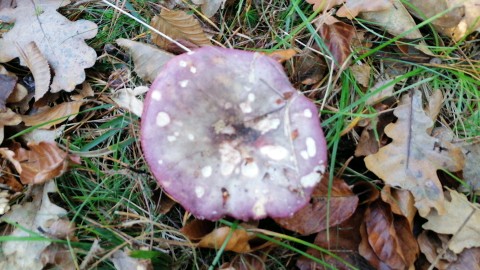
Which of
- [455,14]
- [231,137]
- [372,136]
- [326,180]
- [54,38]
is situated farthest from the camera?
[54,38]

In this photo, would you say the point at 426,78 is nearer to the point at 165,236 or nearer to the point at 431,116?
the point at 431,116

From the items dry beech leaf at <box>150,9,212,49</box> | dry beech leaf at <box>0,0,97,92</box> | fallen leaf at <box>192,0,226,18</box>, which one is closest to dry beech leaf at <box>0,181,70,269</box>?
dry beech leaf at <box>0,0,97,92</box>

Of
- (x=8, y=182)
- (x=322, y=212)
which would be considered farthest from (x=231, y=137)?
(x=8, y=182)

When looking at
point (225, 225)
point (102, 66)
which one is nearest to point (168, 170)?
point (225, 225)

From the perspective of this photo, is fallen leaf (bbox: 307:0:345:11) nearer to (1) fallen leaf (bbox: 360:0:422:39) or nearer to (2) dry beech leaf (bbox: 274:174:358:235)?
(1) fallen leaf (bbox: 360:0:422:39)

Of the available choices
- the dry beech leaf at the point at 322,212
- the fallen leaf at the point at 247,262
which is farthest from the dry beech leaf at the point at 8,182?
the dry beech leaf at the point at 322,212

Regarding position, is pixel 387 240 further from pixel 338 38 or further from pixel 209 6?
pixel 209 6
